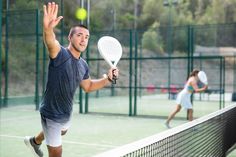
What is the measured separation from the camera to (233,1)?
55156 millimetres

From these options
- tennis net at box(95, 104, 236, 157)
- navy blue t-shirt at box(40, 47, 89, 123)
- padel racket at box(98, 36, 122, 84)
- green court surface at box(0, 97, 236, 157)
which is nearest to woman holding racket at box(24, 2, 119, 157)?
navy blue t-shirt at box(40, 47, 89, 123)

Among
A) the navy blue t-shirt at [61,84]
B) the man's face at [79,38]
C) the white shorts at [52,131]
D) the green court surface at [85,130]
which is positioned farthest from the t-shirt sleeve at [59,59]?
the green court surface at [85,130]

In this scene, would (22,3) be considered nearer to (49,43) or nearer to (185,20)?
(49,43)

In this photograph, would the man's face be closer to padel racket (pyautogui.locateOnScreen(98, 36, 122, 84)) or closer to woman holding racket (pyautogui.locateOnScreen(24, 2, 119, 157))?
woman holding racket (pyautogui.locateOnScreen(24, 2, 119, 157))

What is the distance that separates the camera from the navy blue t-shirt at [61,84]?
3770 mm

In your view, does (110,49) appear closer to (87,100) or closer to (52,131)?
(52,131)

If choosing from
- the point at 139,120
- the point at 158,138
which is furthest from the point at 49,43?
the point at 139,120

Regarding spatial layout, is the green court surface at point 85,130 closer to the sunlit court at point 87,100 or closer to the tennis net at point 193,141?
the sunlit court at point 87,100

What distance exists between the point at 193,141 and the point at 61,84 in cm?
225

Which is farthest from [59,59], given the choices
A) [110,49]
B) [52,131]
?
[52,131]

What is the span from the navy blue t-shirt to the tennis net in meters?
0.79

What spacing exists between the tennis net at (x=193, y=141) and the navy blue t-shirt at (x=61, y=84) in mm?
789

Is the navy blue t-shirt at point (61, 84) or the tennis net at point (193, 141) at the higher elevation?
the navy blue t-shirt at point (61, 84)

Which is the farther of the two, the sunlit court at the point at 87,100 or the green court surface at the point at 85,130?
the green court surface at the point at 85,130
